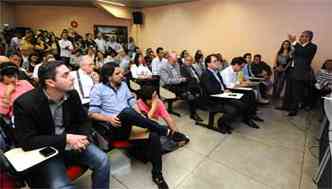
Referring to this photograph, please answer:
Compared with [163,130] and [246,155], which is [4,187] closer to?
[163,130]

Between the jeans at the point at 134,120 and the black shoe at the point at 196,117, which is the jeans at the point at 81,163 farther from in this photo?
the black shoe at the point at 196,117

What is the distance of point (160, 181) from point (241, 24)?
5187 millimetres

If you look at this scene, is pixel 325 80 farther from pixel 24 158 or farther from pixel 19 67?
pixel 19 67

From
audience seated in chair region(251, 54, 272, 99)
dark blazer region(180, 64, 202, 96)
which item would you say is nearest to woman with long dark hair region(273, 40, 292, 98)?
audience seated in chair region(251, 54, 272, 99)

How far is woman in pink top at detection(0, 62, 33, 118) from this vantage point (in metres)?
2.15

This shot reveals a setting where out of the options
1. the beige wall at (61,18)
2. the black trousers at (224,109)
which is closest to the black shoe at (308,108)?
the black trousers at (224,109)

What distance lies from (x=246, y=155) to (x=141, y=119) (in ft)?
4.79

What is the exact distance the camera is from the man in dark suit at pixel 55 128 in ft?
4.98

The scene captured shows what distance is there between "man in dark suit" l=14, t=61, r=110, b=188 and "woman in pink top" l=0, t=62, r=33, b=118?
2.47 feet

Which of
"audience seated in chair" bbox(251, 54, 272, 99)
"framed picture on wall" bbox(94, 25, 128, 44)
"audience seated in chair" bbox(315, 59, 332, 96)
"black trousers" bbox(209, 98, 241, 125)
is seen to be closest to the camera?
"black trousers" bbox(209, 98, 241, 125)

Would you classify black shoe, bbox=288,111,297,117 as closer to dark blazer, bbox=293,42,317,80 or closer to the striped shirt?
dark blazer, bbox=293,42,317,80

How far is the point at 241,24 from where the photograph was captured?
20.1ft

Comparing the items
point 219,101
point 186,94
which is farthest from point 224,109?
point 186,94

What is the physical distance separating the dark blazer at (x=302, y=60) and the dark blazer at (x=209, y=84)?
1.66m
